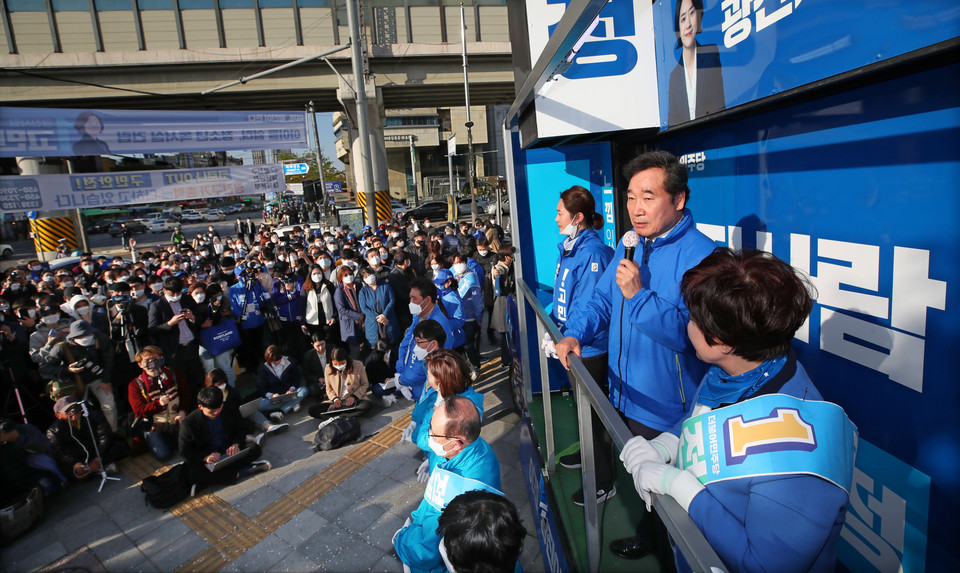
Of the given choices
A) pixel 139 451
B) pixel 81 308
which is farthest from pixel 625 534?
pixel 81 308

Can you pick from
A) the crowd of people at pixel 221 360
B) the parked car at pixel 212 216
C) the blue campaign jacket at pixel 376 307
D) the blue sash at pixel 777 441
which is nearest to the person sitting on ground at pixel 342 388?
the crowd of people at pixel 221 360

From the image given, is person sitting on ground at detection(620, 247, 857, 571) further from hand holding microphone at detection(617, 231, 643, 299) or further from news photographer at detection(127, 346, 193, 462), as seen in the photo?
news photographer at detection(127, 346, 193, 462)

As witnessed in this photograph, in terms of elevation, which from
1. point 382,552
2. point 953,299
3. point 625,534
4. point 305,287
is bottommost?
point 382,552

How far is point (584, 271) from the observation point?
307 centimetres

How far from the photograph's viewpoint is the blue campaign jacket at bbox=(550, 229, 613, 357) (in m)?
3.03

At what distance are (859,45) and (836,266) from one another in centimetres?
89

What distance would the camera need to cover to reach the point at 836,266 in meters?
2.07

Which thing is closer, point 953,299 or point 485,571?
point 953,299

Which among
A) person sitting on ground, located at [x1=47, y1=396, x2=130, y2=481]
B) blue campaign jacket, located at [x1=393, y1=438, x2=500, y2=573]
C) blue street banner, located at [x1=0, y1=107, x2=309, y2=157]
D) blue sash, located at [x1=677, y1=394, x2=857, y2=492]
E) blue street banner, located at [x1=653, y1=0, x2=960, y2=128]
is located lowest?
person sitting on ground, located at [x1=47, y1=396, x2=130, y2=481]

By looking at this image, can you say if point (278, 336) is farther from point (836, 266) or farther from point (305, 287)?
point (836, 266)

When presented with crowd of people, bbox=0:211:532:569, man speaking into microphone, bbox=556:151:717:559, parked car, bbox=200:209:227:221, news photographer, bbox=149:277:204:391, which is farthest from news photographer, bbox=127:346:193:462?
parked car, bbox=200:209:227:221

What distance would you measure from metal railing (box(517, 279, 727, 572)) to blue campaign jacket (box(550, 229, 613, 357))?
312mm

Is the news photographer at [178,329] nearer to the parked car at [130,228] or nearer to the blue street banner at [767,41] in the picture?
the blue street banner at [767,41]

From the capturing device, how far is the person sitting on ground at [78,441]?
459 centimetres
